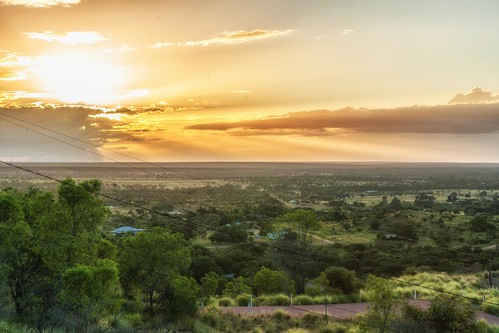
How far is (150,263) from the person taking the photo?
2308cm

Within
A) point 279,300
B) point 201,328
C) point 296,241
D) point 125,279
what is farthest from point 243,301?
point 296,241

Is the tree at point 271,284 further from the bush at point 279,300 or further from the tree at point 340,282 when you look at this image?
the bush at point 279,300

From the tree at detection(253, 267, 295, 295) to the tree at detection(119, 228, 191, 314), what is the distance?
10.0 meters

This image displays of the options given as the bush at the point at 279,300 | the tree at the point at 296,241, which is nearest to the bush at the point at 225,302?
the bush at the point at 279,300

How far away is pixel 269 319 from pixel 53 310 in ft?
33.4

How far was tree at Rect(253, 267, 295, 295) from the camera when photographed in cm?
3180

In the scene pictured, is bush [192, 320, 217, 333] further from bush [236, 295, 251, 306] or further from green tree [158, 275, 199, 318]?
bush [236, 295, 251, 306]

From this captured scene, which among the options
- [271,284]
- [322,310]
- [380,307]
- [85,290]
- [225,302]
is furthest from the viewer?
[271,284]

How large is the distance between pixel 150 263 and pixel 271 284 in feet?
36.9

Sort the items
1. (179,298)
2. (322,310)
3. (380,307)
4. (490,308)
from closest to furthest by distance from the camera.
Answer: (380,307) → (179,298) → (490,308) → (322,310)

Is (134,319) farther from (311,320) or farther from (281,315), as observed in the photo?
(311,320)

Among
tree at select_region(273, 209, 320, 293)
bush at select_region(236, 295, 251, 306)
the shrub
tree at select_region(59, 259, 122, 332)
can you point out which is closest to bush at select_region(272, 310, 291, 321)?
the shrub

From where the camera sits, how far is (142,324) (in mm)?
20672

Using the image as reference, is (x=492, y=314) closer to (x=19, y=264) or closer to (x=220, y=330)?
(x=220, y=330)
